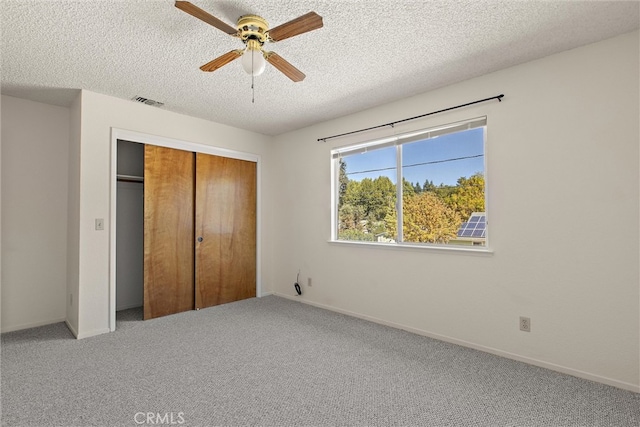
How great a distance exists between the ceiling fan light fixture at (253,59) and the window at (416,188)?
74.5 inches

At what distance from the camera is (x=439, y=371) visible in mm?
2412

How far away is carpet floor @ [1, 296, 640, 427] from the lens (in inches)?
73.6

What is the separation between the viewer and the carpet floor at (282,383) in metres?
1.87

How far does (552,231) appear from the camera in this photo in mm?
2457

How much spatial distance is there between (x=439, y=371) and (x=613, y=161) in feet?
6.48

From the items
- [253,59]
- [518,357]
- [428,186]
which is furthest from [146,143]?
[518,357]

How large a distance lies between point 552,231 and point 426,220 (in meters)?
1.10

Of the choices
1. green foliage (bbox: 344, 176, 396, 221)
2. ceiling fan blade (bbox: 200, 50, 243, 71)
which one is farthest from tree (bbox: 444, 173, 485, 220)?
ceiling fan blade (bbox: 200, 50, 243, 71)

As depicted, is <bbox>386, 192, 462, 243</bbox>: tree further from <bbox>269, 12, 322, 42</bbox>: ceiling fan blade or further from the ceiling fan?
<bbox>269, 12, 322, 42</bbox>: ceiling fan blade

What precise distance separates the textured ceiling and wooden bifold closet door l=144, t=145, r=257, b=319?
3.27 feet

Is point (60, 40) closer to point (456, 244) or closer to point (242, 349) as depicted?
point (242, 349)

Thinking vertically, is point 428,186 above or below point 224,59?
below

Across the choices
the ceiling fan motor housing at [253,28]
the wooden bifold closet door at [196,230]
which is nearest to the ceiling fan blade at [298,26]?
the ceiling fan motor housing at [253,28]

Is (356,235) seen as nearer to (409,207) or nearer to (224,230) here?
(409,207)
